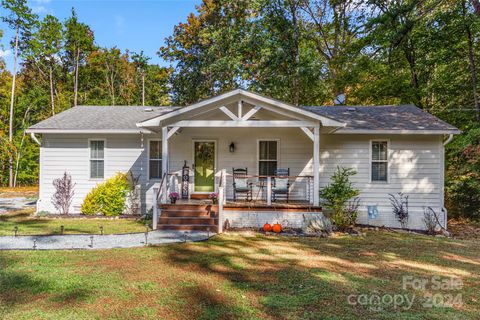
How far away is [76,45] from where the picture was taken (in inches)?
987

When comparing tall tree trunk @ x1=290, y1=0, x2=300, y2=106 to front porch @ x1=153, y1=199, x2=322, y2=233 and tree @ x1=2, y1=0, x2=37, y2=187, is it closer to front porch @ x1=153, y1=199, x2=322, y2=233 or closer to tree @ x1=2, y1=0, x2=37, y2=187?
front porch @ x1=153, y1=199, x2=322, y2=233

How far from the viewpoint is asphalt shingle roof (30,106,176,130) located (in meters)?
10.8

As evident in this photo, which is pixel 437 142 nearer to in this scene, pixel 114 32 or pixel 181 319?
pixel 181 319

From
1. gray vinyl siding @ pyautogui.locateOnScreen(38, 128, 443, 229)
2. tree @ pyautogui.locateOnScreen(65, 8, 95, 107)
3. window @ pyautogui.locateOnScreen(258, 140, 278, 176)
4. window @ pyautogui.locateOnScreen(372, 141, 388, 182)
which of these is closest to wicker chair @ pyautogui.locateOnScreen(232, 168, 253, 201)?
gray vinyl siding @ pyautogui.locateOnScreen(38, 128, 443, 229)

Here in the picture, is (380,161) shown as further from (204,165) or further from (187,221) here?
(187,221)

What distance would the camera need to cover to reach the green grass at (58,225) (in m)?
8.14

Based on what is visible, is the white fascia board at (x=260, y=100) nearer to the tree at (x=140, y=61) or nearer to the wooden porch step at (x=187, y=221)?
the wooden porch step at (x=187, y=221)

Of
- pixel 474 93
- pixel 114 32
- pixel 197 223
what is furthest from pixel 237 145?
pixel 114 32

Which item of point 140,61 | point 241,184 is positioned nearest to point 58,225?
point 241,184

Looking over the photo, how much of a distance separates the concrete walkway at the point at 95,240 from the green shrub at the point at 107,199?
291 centimetres

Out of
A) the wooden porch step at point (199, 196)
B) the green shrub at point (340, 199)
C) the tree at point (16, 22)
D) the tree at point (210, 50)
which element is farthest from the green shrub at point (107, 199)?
the tree at point (16, 22)

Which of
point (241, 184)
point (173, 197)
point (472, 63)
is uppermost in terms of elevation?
point (472, 63)

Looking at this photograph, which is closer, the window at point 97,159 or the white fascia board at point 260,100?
the white fascia board at point 260,100

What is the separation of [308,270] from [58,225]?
302 inches
